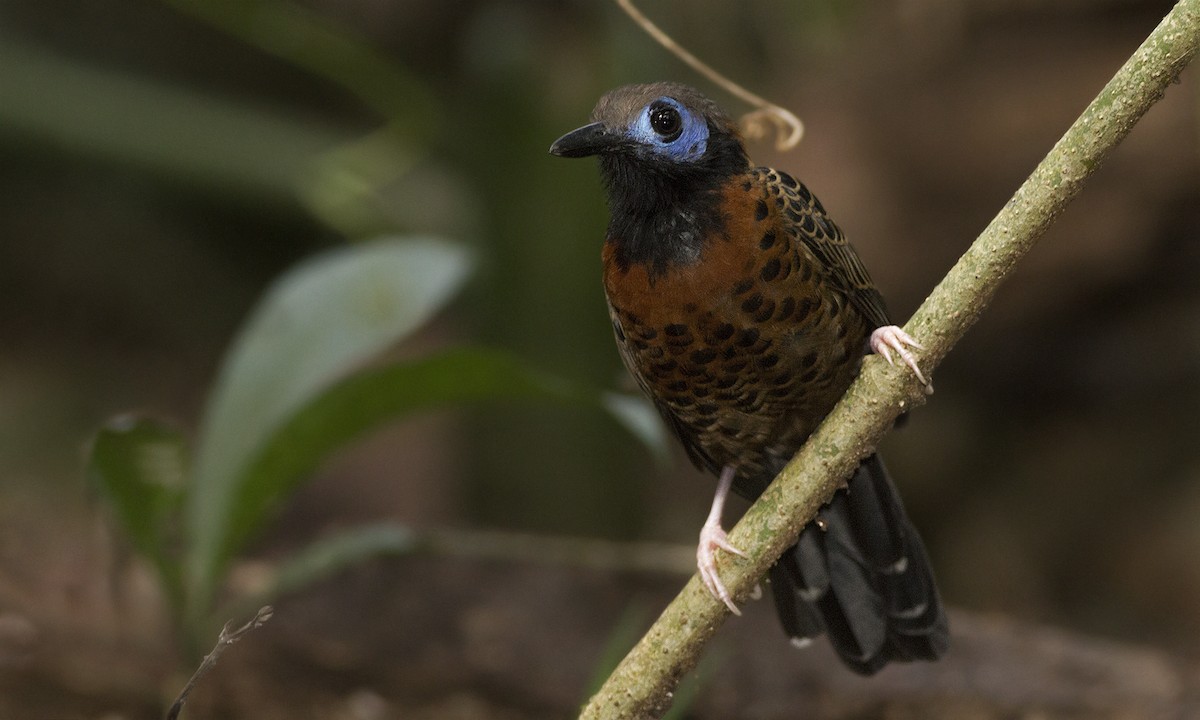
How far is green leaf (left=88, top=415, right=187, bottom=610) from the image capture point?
275 cm

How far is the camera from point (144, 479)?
113 inches

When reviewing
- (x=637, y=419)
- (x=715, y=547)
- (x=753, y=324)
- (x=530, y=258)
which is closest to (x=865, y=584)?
(x=715, y=547)

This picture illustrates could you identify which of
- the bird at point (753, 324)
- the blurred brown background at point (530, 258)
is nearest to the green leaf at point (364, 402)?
the bird at point (753, 324)

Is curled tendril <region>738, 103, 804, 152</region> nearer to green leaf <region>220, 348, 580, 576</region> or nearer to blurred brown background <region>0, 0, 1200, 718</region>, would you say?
green leaf <region>220, 348, 580, 576</region>

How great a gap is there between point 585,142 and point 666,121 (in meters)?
0.19

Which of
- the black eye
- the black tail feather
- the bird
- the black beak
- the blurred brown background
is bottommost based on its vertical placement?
the black tail feather

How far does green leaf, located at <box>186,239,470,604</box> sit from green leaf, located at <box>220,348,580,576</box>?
0.04m

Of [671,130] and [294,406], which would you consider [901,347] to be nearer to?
[671,130]

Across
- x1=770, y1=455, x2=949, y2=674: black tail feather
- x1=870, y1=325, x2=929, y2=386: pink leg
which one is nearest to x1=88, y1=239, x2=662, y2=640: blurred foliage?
x1=770, y1=455, x2=949, y2=674: black tail feather

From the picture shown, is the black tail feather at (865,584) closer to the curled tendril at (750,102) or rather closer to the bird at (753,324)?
the bird at (753,324)

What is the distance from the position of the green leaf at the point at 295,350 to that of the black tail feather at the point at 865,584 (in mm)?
1094

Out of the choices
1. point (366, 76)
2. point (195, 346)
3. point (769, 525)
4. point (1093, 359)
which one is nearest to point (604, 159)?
point (769, 525)

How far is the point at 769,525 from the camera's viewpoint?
198cm

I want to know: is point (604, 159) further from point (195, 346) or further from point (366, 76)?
point (195, 346)
